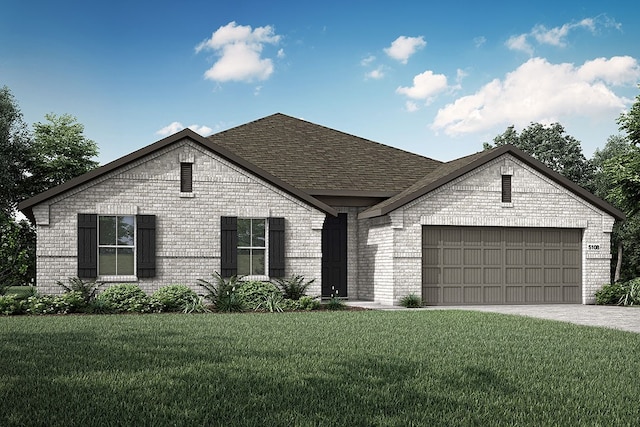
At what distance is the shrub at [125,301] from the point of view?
59.2ft

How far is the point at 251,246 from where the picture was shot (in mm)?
20922

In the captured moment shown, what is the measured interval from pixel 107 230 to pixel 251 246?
13.2 feet

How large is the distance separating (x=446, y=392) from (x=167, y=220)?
13.3m

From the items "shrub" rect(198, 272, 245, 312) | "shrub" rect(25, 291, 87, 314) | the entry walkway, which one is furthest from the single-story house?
"shrub" rect(25, 291, 87, 314)

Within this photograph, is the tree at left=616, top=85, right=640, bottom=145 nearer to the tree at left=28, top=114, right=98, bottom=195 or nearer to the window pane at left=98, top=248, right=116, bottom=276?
the window pane at left=98, top=248, right=116, bottom=276

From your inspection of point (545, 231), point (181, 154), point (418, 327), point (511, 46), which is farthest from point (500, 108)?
point (418, 327)

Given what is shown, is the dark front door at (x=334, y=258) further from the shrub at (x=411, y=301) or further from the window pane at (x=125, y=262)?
the window pane at (x=125, y=262)

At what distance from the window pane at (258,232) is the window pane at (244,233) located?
145 millimetres

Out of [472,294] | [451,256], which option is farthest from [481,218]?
[472,294]

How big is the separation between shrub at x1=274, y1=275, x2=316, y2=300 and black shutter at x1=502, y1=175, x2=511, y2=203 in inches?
266

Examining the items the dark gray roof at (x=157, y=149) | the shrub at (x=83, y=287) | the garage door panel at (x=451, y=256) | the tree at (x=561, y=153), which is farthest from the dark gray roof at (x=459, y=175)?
the tree at (x=561, y=153)

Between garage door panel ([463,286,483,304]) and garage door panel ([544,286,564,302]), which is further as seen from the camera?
garage door panel ([544,286,564,302])

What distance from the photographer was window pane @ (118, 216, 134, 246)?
1967cm

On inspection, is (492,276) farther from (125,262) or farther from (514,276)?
(125,262)
